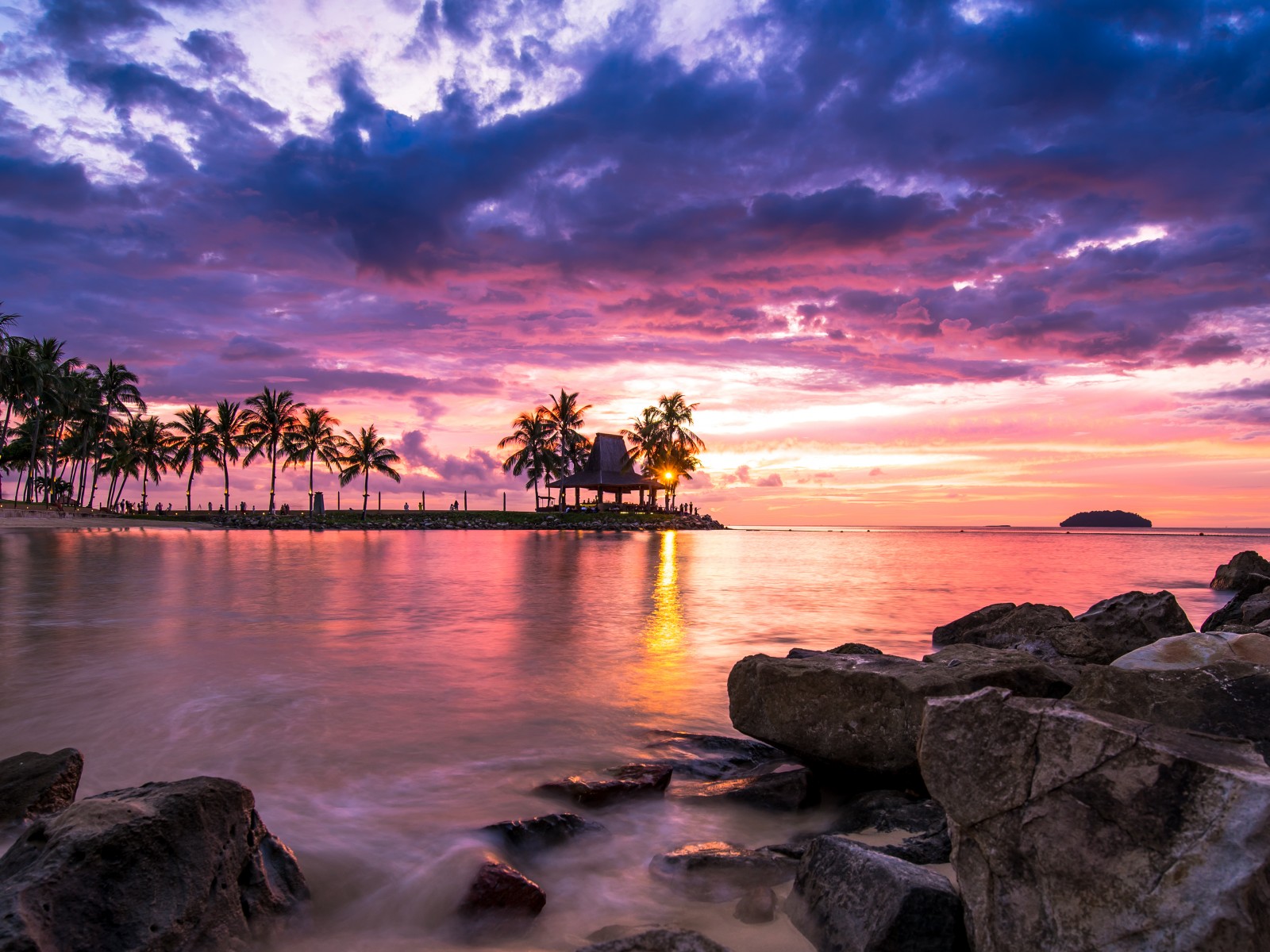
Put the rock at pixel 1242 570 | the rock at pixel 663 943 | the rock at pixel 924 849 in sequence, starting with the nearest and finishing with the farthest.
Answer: the rock at pixel 663 943 → the rock at pixel 924 849 → the rock at pixel 1242 570

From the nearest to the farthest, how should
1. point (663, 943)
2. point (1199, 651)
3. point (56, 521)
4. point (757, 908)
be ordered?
point (663, 943) → point (757, 908) → point (1199, 651) → point (56, 521)

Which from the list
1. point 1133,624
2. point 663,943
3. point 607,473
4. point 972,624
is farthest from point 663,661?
point 607,473

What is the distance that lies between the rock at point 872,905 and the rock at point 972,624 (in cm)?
718

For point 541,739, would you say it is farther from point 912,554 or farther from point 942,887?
point 912,554

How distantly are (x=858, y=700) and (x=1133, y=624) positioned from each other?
16.5 feet

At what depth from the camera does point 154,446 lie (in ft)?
214

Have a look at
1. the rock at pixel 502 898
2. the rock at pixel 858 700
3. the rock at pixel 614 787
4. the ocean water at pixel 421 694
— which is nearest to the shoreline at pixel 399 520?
the ocean water at pixel 421 694

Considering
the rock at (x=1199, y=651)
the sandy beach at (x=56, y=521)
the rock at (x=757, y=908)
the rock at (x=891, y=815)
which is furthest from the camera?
the sandy beach at (x=56, y=521)

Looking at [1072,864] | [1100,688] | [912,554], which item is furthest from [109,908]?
[912,554]

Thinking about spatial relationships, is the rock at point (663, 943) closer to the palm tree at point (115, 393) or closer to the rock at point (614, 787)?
the rock at point (614, 787)

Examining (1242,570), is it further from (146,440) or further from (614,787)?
(146,440)

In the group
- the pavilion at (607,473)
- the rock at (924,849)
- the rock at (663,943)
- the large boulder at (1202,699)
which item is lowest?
the rock at (924,849)

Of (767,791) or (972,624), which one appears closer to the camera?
(767,791)

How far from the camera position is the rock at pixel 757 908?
2.95 metres
